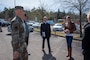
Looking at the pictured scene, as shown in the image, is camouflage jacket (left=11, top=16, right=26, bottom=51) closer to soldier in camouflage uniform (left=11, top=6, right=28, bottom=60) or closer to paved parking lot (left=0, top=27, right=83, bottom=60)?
soldier in camouflage uniform (left=11, top=6, right=28, bottom=60)

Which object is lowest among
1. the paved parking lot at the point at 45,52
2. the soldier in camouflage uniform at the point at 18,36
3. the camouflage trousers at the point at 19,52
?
the paved parking lot at the point at 45,52

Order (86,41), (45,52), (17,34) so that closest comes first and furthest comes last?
(86,41) < (17,34) < (45,52)

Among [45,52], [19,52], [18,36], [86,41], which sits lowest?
[45,52]

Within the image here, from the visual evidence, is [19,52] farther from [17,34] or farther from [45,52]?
[45,52]

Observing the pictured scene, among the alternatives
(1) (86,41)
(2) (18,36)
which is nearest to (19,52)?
(2) (18,36)

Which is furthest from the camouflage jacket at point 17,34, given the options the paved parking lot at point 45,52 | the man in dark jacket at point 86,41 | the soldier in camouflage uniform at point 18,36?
the paved parking lot at point 45,52

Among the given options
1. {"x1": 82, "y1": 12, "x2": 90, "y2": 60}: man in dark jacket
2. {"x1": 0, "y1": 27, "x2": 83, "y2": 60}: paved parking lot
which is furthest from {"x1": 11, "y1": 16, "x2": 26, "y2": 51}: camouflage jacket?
{"x1": 0, "y1": 27, "x2": 83, "y2": 60}: paved parking lot

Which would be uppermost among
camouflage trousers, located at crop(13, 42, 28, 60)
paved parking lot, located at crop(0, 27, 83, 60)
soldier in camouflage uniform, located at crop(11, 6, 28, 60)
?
soldier in camouflage uniform, located at crop(11, 6, 28, 60)

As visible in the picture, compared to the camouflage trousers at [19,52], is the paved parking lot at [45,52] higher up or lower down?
lower down

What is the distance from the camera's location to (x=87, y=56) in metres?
5.35

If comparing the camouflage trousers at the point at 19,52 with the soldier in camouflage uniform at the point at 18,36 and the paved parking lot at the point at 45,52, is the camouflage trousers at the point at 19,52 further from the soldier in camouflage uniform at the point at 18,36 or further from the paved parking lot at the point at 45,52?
the paved parking lot at the point at 45,52

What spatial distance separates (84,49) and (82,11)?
62.2 ft

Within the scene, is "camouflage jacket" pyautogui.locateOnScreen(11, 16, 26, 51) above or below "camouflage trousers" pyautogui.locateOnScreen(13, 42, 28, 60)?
above

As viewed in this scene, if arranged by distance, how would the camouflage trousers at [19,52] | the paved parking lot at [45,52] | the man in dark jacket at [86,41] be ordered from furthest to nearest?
the paved parking lot at [45,52], the camouflage trousers at [19,52], the man in dark jacket at [86,41]
